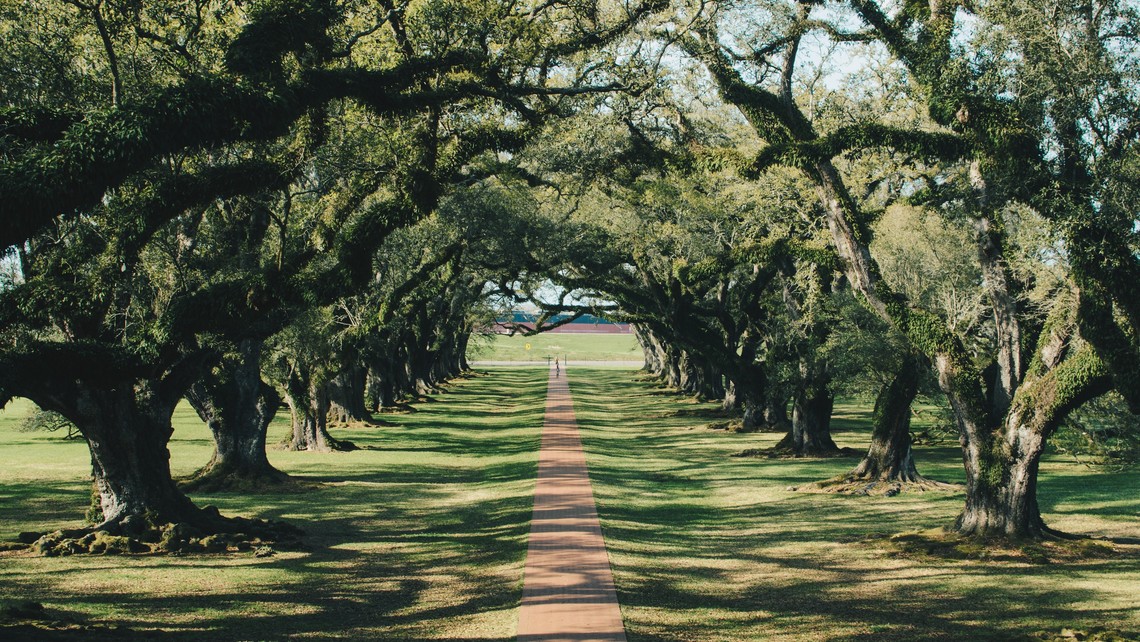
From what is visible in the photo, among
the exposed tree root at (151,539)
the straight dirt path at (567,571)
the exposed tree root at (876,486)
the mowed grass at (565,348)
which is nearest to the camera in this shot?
the straight dirt path at (567,571)

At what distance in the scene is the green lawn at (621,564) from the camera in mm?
9906

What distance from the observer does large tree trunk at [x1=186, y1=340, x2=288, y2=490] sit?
19.9 metres

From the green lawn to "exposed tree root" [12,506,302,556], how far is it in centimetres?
31

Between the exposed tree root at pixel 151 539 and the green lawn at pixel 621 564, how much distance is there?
315 millimetres

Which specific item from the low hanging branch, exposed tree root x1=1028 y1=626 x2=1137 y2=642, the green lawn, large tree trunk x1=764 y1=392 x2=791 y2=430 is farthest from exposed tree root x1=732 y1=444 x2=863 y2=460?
exposed tree root x1=1028 y1=626 x2=1137 y2=642

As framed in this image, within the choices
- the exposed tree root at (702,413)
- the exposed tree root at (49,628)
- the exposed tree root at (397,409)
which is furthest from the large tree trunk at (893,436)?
the exposed tree root at (397,409)

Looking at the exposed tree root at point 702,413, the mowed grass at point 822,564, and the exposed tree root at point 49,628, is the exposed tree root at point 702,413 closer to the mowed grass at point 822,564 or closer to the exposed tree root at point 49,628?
the mowed grass at point 822,564

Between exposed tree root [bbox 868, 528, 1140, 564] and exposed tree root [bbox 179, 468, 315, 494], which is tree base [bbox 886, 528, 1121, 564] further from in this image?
exposed tree root [bbox 179, 468, 315, 494]

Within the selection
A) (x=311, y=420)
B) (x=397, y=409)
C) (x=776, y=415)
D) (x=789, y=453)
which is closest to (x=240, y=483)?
(x=311, y=420)

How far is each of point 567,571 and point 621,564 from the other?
33.1 inches

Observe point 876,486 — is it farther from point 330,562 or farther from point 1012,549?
point 330,562

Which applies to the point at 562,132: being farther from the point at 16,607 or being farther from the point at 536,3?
the point at 16,607

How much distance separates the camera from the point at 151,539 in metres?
13.5

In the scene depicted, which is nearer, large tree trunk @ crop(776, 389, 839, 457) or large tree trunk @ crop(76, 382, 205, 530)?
large tree trunk @ crop(76, 382, 205, 530)
